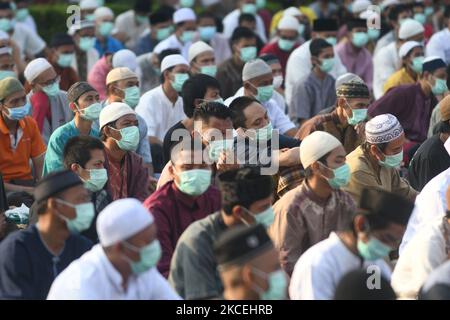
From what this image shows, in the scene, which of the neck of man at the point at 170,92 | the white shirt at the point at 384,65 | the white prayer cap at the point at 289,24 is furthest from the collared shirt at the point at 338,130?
the white prayer cap at the point at 289,24

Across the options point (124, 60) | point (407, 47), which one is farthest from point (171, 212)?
point (407, 47)

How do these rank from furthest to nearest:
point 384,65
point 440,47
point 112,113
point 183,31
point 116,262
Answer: point 183,31, point 440,47, point 384,65, point 112,113, point 116,262

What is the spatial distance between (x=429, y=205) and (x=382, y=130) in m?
0.99

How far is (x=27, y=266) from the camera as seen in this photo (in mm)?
7293

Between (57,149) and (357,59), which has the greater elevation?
(57,149)

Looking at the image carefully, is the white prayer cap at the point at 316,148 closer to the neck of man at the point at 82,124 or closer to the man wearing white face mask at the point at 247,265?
the man wearing white face mask at the point at 247,265

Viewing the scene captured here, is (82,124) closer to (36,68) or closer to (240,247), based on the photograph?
(36,68)

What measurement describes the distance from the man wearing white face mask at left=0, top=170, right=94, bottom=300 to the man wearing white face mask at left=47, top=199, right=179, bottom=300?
1.81ft

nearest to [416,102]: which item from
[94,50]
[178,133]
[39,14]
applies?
[178,133]

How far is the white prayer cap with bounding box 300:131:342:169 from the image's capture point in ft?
28.6

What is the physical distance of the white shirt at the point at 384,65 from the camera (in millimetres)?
15359

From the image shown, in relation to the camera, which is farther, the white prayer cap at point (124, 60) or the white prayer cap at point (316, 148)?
the white prayer cap at point (124, 60)

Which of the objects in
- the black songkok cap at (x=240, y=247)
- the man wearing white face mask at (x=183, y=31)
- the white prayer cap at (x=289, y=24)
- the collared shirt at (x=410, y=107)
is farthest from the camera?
the white prayer cap at (x=289, y=24)

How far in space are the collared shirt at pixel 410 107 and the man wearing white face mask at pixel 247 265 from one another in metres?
6.62
